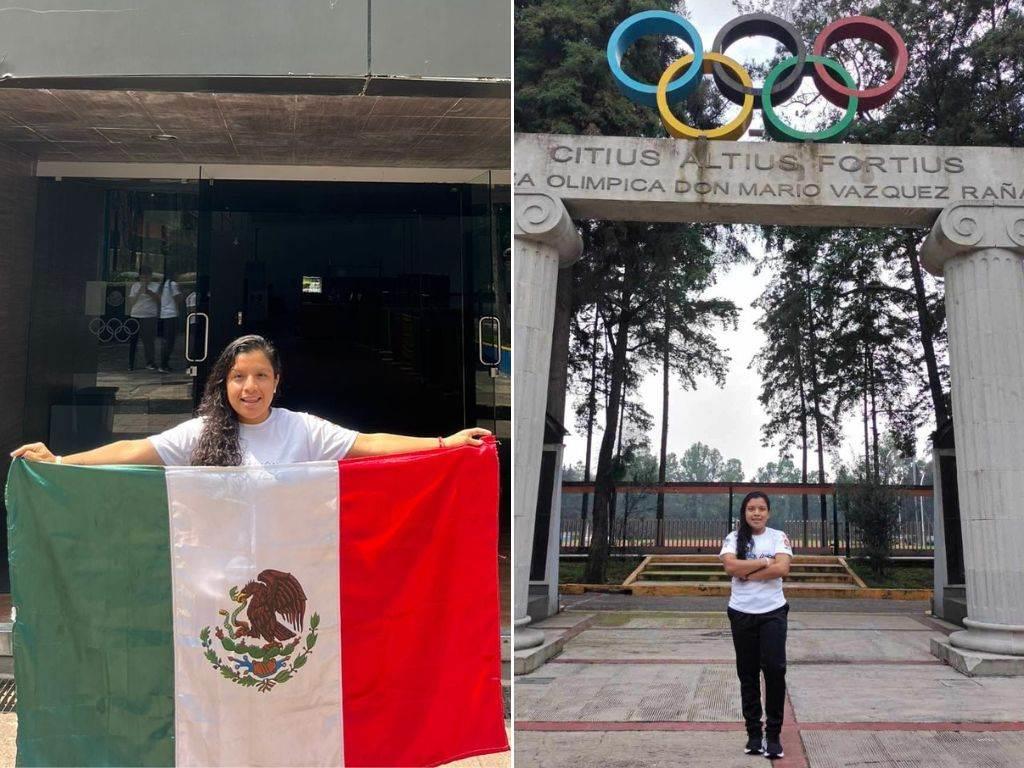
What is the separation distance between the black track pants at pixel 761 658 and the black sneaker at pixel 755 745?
0.04m

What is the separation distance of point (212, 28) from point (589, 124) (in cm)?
935

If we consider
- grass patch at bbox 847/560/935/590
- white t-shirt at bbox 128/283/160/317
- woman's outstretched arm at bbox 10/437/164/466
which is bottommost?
grass patch at bbox 847/560/935/590

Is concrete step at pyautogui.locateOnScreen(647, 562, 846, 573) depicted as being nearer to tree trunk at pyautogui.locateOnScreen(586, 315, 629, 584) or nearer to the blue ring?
tree trunk at pyautogui.locateOnScreen(586, 315, 629, 584)

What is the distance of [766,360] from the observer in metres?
25.1

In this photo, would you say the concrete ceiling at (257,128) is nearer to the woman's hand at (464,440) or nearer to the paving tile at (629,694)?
the woman's hand at (464,440)

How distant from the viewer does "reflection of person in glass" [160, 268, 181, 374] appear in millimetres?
8914

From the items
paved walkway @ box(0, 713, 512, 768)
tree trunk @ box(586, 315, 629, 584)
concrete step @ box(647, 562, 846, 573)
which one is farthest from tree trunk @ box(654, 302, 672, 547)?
paved walkway @ box(0, 713, 512, 768)

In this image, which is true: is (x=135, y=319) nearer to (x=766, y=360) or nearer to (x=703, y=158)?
(x=703, y=158)

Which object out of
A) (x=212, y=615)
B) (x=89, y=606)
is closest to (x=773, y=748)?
(x=212, y=615)

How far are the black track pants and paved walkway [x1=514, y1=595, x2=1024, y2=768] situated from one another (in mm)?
300

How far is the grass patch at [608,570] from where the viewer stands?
2117 cm

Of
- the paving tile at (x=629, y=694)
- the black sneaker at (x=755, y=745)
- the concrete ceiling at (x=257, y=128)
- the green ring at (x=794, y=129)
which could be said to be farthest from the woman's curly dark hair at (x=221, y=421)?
the green ring at (x=794, y=129)

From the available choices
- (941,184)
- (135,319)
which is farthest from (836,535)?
(135,319)

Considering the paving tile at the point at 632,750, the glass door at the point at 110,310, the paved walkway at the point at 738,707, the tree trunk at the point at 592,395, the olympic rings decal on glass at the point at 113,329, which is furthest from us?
the tree trunk at the point at 592,395
